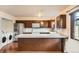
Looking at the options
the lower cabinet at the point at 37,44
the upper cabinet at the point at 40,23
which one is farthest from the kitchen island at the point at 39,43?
the upper cabinet at the point at 40,23

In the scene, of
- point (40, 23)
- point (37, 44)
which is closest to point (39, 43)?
point (37, 44)

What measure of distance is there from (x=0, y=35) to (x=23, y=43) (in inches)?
66.4

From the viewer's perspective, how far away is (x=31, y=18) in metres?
8.84

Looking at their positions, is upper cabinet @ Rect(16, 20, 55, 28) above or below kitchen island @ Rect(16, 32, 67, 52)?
above

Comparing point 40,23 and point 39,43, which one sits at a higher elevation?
point 40,23

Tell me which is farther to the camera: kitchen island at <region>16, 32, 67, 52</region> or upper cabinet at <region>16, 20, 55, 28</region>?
upper cabinet at <region>16, 20, 55, 28</region>

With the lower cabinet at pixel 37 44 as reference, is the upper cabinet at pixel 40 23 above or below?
above

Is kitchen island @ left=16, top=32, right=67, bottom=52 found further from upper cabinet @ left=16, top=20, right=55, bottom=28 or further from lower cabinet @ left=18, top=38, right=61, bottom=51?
upper cabinet @ left=16, top=20, right=55, bottom=28

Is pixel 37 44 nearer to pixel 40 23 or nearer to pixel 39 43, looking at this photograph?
pixel 39 43

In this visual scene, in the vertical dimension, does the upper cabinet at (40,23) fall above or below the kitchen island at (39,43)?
above

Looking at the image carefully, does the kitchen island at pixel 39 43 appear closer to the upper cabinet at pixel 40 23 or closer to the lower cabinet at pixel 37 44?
the lower cabinet at pixel 37 44

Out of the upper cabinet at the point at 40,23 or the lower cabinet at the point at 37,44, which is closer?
the lower cabinet at the point at 37,44

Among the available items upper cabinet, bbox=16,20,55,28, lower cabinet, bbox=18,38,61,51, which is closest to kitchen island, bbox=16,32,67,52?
lower cabinet, bbox=18,38,61,51
